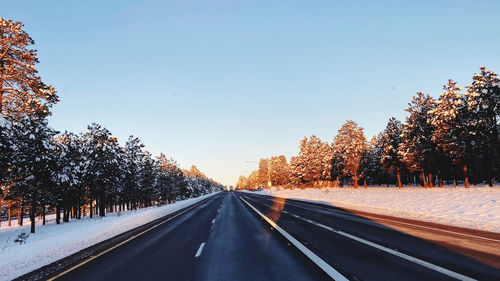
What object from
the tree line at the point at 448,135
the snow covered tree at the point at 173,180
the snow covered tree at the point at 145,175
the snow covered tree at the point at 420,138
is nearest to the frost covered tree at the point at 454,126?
the tree line at the point at 448,135

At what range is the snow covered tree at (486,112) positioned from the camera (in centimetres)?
3941

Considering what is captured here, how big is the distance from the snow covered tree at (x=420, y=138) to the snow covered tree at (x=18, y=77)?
50.9 meters

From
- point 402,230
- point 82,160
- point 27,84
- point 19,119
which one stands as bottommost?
point 402,230

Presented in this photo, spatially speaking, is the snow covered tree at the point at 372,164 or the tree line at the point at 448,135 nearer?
the tree line at the point at 448,135

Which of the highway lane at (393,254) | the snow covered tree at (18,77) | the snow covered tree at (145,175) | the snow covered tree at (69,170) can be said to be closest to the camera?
the highway lane at (393,254)

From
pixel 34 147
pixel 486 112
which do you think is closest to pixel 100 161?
pixel 34 147

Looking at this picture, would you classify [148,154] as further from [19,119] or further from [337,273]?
[337,273]

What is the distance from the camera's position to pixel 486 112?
40562 mm

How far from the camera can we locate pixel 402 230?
11312 mm

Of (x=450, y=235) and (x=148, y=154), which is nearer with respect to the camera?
(x=450, y=235)

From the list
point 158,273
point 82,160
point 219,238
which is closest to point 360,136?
point 82,160

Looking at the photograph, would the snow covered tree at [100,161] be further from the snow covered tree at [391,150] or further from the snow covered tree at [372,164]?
the snow covered tree at [372,164]

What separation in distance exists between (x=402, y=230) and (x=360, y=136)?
52.6 meters

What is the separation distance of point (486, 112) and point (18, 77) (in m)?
53.2
